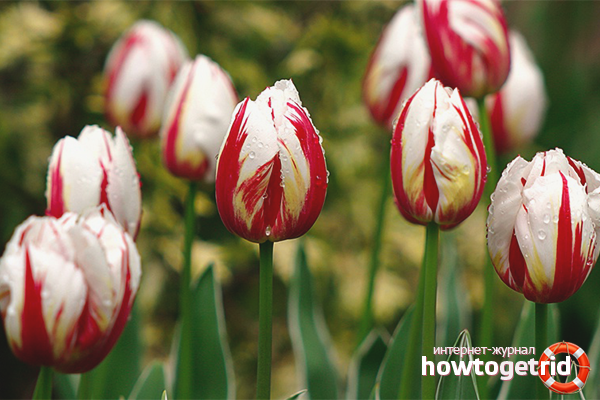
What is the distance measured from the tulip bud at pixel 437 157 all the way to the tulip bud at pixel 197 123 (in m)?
0.29

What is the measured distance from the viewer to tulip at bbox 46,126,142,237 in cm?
63

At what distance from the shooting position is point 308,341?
35.5 inches

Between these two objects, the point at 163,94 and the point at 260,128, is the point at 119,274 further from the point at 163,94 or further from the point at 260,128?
the point at 163,94

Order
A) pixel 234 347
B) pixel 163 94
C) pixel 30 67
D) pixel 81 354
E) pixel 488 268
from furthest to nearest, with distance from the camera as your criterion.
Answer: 1. pixel 30 67
2. pixel 234 347
3. pixel 163 94
4. pixel 488 268
5. pixel 81 354

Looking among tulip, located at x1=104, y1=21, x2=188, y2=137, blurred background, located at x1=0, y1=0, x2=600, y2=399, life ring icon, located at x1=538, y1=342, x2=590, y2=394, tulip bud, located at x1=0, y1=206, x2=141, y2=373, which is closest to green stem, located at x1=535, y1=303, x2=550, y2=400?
life ring icon, located at x1=538, y1=342, x2=590, y2=394

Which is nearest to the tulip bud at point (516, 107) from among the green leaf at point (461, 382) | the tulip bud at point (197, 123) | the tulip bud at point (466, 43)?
the tulip bud at point (466, 43)

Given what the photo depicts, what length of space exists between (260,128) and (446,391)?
0.86 ft

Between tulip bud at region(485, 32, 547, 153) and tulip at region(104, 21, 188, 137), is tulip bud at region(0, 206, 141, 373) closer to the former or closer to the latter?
tulip at region(104, 21, 188, 137)

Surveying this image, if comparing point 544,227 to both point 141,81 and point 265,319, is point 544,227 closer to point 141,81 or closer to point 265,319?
point 265,319

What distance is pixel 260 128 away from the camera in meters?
0.52

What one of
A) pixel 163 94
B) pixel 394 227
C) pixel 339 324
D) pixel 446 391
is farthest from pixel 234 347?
pixel 446 391

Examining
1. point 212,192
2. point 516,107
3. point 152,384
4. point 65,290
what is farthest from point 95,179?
point 212,192

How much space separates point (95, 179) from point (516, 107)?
64 centimetres

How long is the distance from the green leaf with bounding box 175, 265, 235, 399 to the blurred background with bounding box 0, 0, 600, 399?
63 cm
